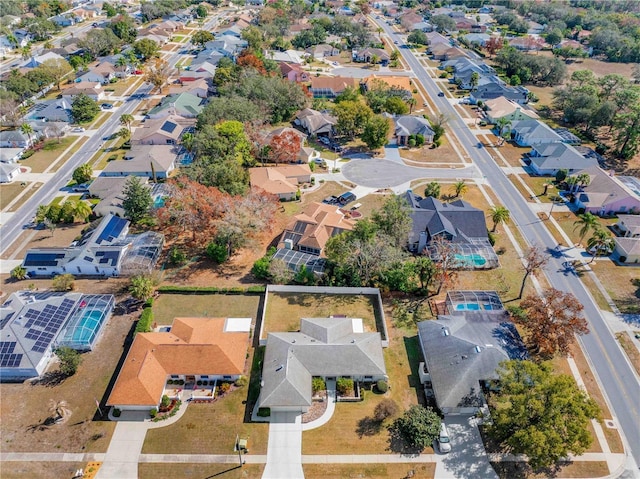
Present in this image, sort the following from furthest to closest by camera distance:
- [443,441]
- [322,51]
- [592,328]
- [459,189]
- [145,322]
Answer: [322,51], [459,189], [592,328], [145,322], [443,441]

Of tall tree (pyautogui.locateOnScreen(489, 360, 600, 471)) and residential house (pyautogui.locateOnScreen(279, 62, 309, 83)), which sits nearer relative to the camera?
tall tree (pyautogui.locateOnScreen(489, 360, 600, 471))

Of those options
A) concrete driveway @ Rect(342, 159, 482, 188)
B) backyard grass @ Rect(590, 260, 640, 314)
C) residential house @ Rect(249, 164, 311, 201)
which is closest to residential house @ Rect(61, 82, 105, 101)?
residential house @ Rect(249, 164, 311, 201)

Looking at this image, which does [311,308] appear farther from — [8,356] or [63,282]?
[8,356]

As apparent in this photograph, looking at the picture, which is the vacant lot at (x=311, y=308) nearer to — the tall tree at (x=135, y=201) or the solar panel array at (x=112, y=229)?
the solar panel array at (x=112, y=229)

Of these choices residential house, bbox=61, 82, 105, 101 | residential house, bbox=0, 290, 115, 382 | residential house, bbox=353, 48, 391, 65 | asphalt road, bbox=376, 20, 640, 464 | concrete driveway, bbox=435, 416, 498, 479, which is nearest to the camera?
concrete driveway, bbox=435, 416, 498, 479

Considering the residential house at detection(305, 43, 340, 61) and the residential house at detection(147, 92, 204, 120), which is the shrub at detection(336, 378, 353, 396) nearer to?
the residential house at detection(147, 92, 204, 120)

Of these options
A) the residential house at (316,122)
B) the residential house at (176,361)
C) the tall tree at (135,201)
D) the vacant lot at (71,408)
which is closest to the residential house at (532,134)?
the residential house at (316,122)

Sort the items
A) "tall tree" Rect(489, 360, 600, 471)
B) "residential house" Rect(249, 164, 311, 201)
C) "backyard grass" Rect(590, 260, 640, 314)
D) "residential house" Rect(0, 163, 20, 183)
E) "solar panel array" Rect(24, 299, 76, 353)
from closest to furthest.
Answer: "tall tree" Rect(489, 360, 600, 471)
"solar panel array" Rect(24, 299, 76, 353)
"backyard grass" Rect(590, 260, 640, 314)
"residential house" Rect(249, 164, 311, 201)
"residential house" Rect(0, 163, 20, 183)

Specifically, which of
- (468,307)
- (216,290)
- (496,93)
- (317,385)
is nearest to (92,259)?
(216,290)
